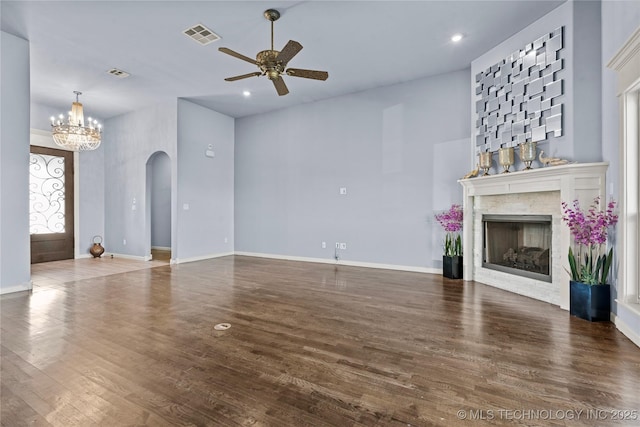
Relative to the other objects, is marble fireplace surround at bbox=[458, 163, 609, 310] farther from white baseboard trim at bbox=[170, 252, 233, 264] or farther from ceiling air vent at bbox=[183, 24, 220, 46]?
white baseboard trim at bbox=[170, 252, 233, 264]

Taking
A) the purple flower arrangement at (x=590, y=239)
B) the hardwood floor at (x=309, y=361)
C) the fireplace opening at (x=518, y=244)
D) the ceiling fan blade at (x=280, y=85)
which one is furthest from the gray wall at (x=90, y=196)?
the purple flower arrangement at (x=590, y=239)

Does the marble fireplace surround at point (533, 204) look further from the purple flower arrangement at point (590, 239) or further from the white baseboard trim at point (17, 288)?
the white baseboard trim at point (17, 288)

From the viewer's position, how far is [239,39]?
4.10m

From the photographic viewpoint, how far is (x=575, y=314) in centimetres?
306

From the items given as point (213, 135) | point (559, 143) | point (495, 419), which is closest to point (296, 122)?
point (213, 135)

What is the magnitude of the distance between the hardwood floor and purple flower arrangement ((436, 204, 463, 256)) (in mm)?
1086

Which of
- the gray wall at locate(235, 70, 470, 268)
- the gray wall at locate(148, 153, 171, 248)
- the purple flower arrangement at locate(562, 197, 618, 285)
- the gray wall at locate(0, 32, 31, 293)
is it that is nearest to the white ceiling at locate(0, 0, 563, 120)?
the gray wall at locate(0, 32, 31, 293)

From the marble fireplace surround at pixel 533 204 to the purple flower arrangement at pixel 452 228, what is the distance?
0.49 feet

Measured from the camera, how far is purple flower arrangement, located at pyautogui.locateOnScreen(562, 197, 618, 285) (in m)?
2.91

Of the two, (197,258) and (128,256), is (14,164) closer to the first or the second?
(197,258)

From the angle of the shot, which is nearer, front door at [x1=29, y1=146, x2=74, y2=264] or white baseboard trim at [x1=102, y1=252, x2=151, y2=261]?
front door at [x1=29, y1=146, x2=74, y2=264]

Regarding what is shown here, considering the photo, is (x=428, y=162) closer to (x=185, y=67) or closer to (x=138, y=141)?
(x=185, y=67)

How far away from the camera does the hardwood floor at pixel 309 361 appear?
162 centimetres

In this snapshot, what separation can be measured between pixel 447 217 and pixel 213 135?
217 inches
